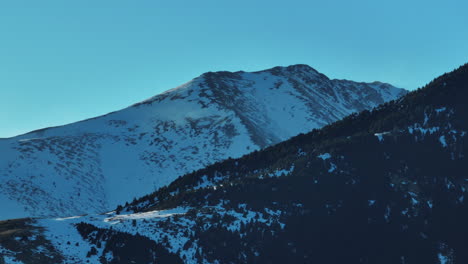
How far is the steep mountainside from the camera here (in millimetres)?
79375

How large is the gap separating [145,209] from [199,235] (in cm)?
2260

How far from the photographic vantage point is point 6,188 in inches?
6757

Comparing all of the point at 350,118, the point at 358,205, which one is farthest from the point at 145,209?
the point at 350,118

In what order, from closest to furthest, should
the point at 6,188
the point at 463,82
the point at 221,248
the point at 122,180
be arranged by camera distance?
the point at 221,248
the point at 463,82
the point at 6,188
the point at 122,180

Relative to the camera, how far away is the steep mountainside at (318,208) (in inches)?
3125

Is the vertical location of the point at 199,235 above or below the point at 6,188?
below

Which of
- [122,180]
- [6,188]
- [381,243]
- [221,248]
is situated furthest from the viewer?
[122,180]

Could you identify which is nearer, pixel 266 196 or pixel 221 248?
Answer: pixel 221 248

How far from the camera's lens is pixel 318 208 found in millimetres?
96938

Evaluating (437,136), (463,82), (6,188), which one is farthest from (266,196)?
(6,188)

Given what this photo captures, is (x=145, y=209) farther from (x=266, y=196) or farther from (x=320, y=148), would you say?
(x=320, y=148)

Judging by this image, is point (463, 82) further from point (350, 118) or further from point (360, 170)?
point (360, 170)

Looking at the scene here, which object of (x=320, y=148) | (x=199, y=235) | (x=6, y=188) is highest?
(x=6, y=188)

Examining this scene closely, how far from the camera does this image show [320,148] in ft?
375
